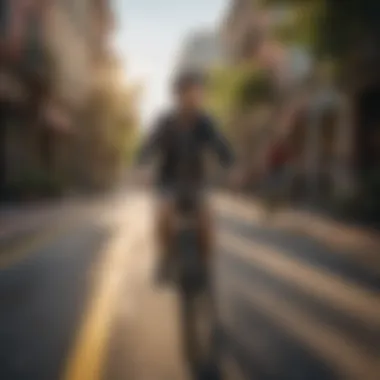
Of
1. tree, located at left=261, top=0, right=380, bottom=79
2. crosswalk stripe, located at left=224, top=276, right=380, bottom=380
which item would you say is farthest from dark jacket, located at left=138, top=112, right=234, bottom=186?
tree, located at left=261, top=0, right=380, bottom=79

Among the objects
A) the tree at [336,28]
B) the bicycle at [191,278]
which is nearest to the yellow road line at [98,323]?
the bicycle at [191,278]

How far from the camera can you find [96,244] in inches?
563

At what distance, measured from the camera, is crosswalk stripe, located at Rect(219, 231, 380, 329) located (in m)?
7.45

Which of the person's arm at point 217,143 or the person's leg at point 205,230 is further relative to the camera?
the person's leg at point 205,230

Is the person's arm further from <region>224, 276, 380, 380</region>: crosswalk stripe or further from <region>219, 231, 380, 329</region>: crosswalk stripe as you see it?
<region>219, 231, 380, 329</region>: crosswalk stripe

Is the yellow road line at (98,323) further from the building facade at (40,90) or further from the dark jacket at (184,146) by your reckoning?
the building facade at (40,90)

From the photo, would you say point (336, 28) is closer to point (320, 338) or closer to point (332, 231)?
point (332, 231)

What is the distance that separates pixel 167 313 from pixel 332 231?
9996 mm

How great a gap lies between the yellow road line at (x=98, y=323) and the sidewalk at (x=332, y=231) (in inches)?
140

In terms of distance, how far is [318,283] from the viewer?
9.11m

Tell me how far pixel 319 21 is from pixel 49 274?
28.5 feet

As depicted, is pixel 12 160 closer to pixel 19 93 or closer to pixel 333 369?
pixel 19 93

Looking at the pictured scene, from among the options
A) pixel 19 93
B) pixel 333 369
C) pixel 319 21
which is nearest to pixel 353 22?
pixel 319 21

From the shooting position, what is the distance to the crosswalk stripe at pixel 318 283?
7451mm
